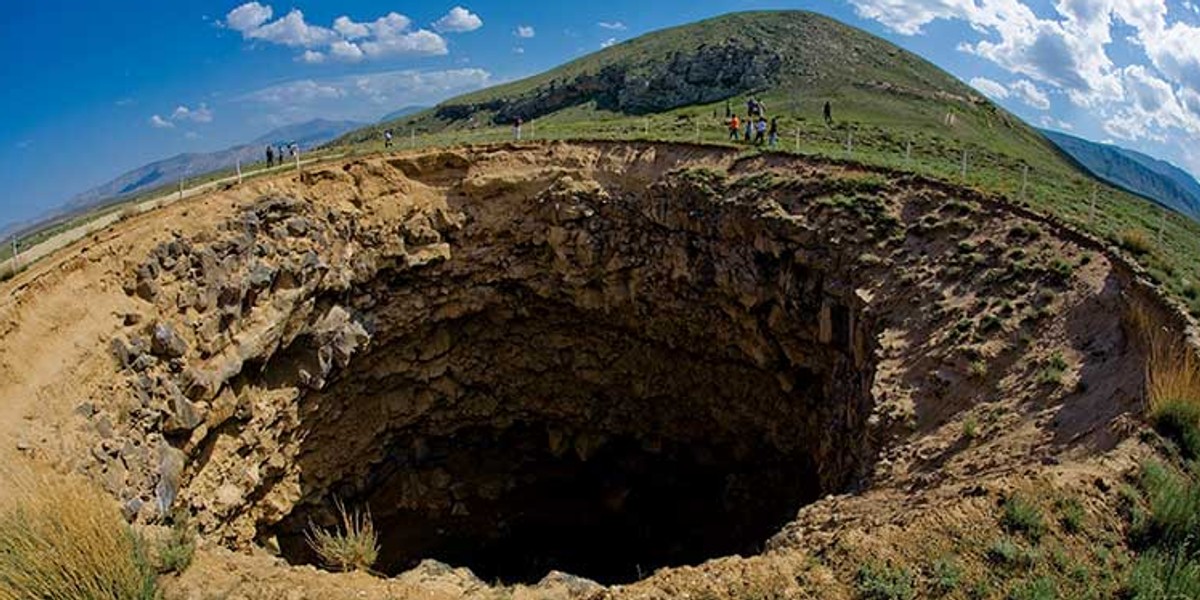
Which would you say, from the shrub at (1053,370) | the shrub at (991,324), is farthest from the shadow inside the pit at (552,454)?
the shrub at (1053,370)

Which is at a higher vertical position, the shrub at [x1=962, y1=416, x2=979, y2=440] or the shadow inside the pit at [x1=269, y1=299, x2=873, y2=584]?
the shrub at [x1=962, y1=416, x2=979, y2=440]

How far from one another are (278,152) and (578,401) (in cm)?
1739

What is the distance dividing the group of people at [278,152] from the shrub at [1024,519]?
2882cm

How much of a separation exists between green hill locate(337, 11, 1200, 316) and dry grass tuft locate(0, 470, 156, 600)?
18.0 m

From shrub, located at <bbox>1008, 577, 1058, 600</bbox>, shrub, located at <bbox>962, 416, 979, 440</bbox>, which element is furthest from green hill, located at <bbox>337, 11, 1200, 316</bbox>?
shrub, located at <bbox>1008, 577, 1058, 600</bbox>

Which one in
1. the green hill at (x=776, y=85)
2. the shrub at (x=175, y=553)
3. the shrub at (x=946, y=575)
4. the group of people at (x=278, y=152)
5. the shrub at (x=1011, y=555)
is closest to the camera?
the shrub at (x=946, y=575)

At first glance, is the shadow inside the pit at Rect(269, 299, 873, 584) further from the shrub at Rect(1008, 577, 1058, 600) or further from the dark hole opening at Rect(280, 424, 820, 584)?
the shrub at Rect(1008, 577, 1058, 600)

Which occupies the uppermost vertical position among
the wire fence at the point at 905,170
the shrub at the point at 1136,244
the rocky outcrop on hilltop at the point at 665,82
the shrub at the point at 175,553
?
the rocky outcrop on hilltop at the point at 665,82

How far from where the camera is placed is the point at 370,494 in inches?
1119

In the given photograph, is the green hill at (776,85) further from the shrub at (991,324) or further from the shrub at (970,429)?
the shrub at (970,429)

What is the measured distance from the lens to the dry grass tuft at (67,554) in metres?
8.41

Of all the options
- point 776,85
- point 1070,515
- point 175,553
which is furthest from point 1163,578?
point 776,85

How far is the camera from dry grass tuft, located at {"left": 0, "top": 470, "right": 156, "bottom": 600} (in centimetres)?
841

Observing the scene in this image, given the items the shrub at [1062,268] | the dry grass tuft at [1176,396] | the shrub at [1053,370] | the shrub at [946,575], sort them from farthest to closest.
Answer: the shrub at [1062,268]
the shrub at [1053,370]
the dry grass tuft at [1176,396]
the shrub at [946,575]
